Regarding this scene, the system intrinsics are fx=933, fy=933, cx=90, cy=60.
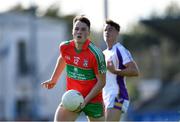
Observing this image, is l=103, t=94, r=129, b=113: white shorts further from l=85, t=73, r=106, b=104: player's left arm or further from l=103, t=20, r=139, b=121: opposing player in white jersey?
l=85, t=73, r=106, b=104: player's left arm

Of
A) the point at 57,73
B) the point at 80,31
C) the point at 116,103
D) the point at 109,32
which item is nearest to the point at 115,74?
the point at 116,103

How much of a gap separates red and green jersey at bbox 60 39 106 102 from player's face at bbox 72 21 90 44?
17 cm

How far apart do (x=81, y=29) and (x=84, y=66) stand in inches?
22.3

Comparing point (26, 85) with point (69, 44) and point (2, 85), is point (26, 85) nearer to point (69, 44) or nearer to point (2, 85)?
point (2, 85)

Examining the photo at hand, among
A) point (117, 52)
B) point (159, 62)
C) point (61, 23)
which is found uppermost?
point (117, 52)

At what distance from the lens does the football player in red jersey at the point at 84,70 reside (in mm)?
13453

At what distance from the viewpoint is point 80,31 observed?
44.0 feet

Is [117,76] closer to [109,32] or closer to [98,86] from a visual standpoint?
[109,32]

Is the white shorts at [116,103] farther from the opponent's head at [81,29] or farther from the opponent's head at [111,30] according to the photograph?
the opponent's head at [81,29]

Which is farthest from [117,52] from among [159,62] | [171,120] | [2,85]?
[159,62]

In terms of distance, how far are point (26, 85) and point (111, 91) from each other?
4881 centimetres

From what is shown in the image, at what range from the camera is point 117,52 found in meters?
14.6

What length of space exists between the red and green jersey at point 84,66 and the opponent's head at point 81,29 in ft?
0.57

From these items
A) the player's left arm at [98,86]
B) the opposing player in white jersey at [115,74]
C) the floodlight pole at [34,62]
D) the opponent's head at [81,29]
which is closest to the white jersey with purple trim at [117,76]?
the opposing player in white jersey at [115,74]
